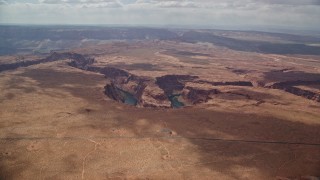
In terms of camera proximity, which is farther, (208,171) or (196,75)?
(196,75)

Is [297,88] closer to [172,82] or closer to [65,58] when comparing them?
[172,82]

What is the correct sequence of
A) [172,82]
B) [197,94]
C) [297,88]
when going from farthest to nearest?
[172,82] < [297,88] < [197,94]

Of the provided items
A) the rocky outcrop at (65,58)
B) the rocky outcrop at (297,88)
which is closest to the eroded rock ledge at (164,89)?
the rocky outcrop at (297,88)

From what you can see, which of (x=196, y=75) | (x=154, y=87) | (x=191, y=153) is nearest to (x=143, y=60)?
(x=196, y=75)

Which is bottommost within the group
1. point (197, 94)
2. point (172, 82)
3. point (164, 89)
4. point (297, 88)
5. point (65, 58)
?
point (164, 89)

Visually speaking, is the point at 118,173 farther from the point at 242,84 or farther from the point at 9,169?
the point at 242,84

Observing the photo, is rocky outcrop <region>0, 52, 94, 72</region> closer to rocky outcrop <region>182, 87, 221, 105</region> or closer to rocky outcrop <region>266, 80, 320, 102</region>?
rocky outcrop <region>182, 87, 221, 105</region>

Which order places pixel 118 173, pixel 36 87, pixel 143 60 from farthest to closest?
1. pixel 143 60
2. pixel 36 87
3. pixel 118 173

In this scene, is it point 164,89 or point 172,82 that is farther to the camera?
point 172,82

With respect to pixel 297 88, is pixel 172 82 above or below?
below

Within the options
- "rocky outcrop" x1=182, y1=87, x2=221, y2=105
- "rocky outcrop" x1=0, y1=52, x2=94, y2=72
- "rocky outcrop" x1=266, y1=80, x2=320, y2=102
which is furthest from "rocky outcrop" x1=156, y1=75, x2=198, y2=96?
"rocky outcrop" x1=0, y1=52, x2=94, y2=72

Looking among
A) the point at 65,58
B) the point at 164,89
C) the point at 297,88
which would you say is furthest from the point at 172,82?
the point at 65,58
